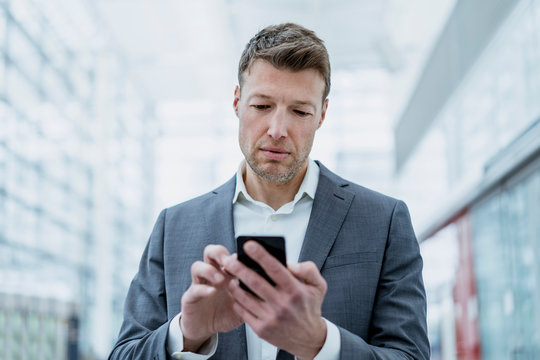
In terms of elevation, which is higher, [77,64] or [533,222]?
[77,64]

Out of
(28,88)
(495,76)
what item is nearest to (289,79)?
(495,76)

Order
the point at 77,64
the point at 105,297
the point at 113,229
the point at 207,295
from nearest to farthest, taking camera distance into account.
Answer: the point at 207,295 → the point at 77,64 → the point at 105,297 → the point at 113,229

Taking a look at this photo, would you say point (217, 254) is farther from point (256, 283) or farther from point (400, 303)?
point (400, 303)

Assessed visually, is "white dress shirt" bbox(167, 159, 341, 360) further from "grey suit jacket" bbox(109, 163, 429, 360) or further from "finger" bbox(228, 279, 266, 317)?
"finger" bbox(228, 279, 266, 317)

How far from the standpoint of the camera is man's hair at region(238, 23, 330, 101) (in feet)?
6.56

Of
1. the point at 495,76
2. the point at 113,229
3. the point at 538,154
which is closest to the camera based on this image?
the point at 538,154

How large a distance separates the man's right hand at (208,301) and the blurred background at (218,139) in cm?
547

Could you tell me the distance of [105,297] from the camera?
21.0 m

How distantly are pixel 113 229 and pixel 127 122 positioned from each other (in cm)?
424

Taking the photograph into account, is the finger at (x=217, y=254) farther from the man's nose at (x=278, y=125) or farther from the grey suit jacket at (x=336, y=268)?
the man's nose at (x=278, y=125)

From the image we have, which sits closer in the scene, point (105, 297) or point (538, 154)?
point (538, 154)

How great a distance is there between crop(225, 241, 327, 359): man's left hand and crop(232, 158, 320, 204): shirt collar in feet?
2.43

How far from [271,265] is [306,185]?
0.87 metres

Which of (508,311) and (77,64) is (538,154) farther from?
(77,64)
